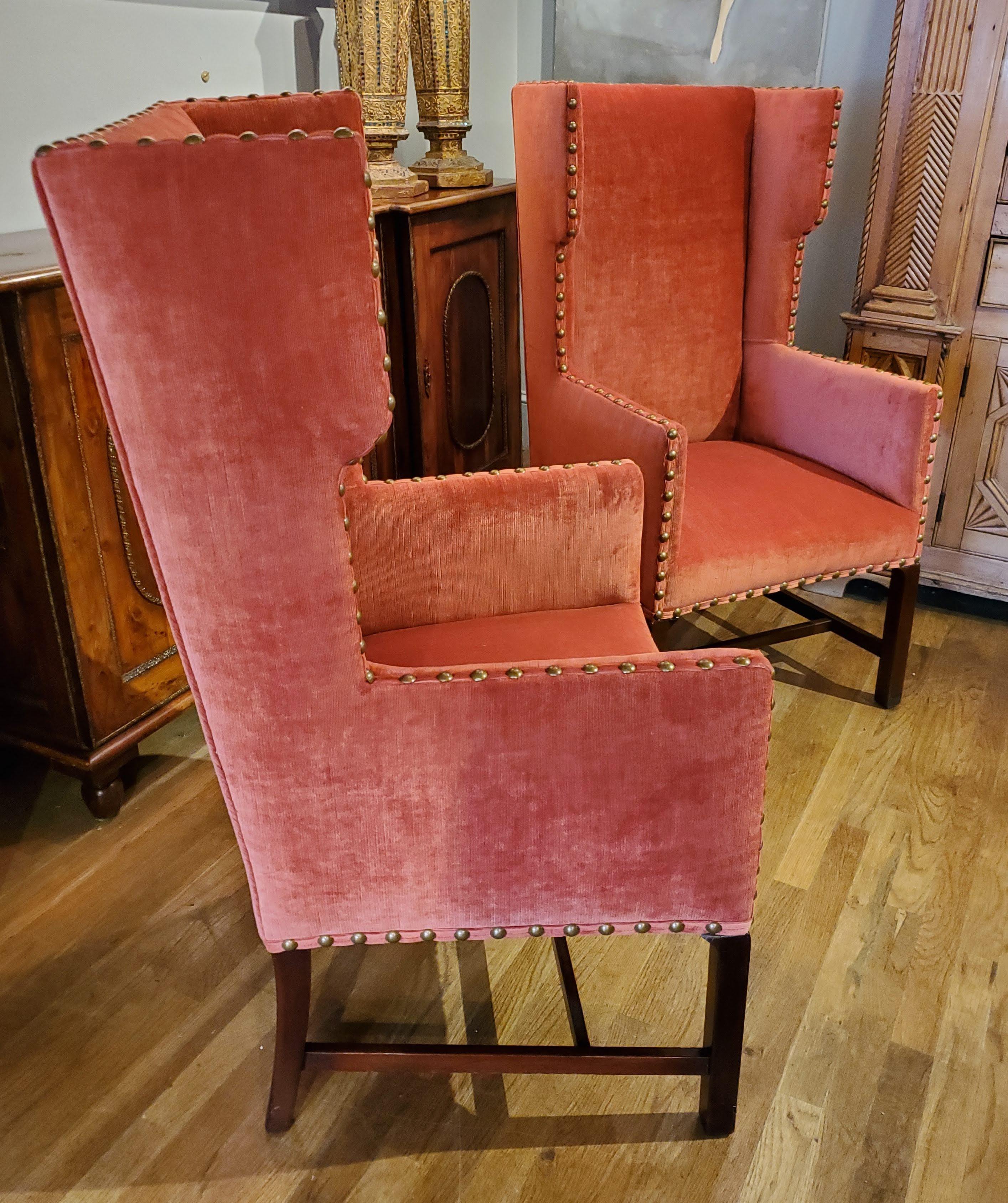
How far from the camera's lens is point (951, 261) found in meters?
2.19

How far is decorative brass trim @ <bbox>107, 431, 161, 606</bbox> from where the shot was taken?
161 centimetres

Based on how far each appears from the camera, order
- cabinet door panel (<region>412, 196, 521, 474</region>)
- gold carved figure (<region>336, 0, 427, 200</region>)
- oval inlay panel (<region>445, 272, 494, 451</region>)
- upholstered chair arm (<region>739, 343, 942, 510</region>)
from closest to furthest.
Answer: upholstered chair arm (<region>739, 343, 942, 510</region>) < gold carved figure (<region>336, 0, 427, 200</region>) < cabinet door panel (<region>412, 196, 521, 474</region>) < oval inlay panel (<region>445, 272, 494, 451</region>)

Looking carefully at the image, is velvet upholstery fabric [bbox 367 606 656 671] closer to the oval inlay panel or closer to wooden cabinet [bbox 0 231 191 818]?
wooden cabinet [bbox 0 231 191 818]

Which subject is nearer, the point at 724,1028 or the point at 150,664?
the point at 724,1028

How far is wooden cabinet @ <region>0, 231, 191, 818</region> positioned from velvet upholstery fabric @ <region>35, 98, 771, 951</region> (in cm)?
55

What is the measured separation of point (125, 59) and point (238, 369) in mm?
1422

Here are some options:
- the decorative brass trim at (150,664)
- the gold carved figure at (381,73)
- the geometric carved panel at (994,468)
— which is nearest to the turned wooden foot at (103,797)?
the decorative brass trim at (150,664)

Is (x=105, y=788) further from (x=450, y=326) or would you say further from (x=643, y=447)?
(x=450, y=326)

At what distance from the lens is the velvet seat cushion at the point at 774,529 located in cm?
175

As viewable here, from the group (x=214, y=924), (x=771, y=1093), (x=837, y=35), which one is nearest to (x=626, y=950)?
(x=771, y=1093)

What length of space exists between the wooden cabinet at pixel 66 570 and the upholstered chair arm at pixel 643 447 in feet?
2.58

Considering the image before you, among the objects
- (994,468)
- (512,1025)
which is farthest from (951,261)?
(512,1025)

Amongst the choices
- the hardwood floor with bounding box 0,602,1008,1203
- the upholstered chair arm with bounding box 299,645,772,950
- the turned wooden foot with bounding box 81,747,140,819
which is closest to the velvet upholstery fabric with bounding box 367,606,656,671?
the upholstered chair arm with bounding box 299,645,772,950

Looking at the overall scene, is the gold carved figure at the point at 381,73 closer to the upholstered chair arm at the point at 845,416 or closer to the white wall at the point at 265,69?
the white wall at the point at 265,69
